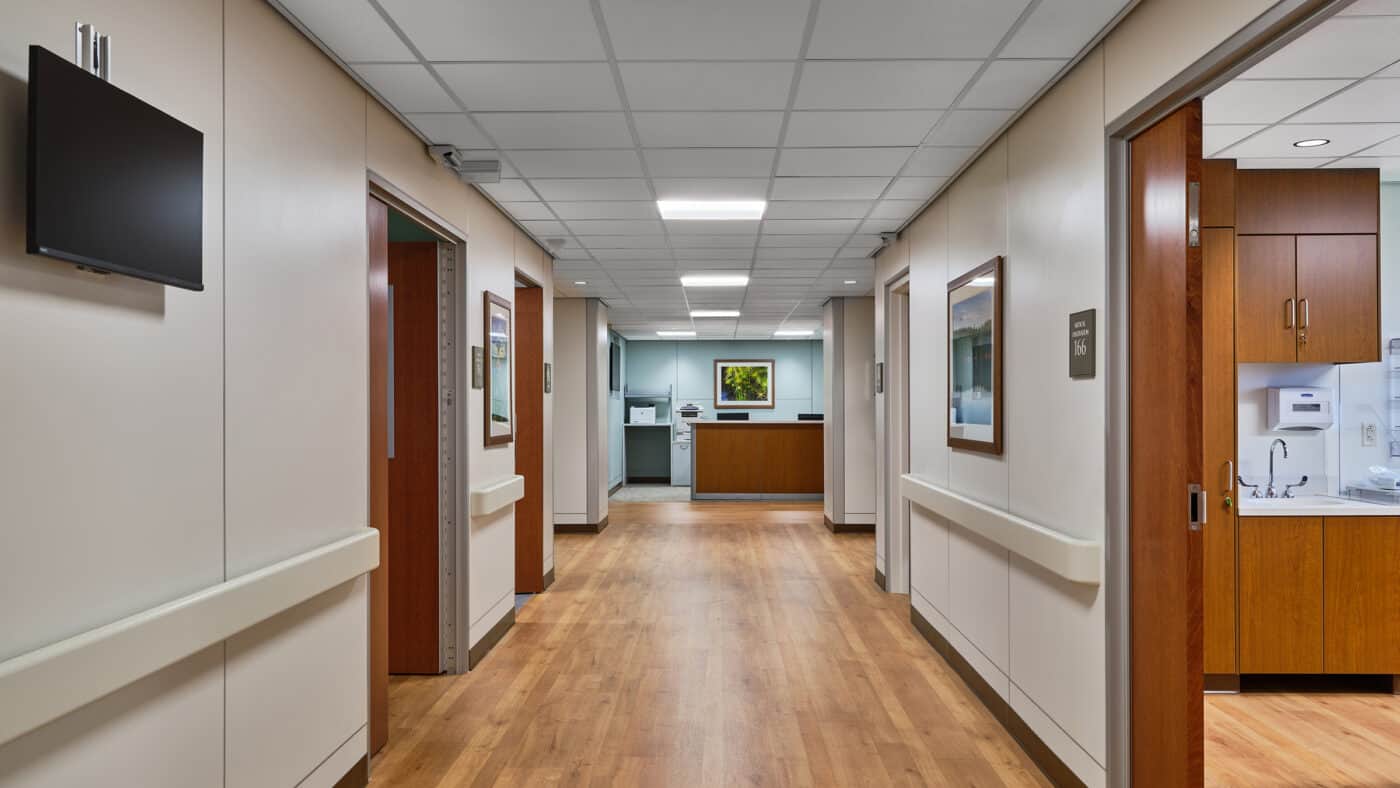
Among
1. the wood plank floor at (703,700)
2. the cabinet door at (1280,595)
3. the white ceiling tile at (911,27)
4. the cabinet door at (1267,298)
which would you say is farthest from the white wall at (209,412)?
the cabinet door at (1267,298)

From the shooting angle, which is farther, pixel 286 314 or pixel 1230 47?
pixel 286 314

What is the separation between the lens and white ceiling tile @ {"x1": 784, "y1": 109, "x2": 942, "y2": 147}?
11.3 ft

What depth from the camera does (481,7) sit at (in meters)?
2.48

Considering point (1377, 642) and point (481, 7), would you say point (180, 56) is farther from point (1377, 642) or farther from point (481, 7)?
point (1377, 642)

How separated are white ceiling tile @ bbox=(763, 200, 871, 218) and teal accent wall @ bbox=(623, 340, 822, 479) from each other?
9961 mm

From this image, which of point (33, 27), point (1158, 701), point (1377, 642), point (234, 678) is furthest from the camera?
point (1377, 642)

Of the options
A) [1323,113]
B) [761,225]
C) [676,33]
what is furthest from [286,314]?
[1323,113]

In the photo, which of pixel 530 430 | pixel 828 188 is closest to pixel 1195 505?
pixel 828 188

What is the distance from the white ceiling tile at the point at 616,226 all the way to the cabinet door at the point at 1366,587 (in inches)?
167

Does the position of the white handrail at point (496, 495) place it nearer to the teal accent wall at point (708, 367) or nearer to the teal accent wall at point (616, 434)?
the teal accent wall at point (616, 434)

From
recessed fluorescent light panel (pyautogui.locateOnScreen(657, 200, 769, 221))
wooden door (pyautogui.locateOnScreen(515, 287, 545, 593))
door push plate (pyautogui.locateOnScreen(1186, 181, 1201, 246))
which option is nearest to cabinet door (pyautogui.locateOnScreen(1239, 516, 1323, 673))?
door push plate (pyautogui.locateOnScreen(1186, 181, 1201, 246))

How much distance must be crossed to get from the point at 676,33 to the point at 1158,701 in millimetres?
2666

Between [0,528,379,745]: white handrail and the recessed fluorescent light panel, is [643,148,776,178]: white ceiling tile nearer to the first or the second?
the recessed fluorescent light panel

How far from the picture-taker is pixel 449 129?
3.61 meters
